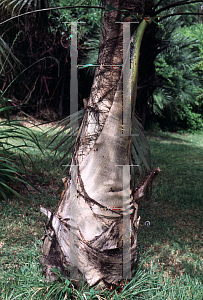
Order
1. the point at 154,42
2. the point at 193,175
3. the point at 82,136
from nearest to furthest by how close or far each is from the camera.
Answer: the point at 82,136 → the point at 154,42 → the point at 193,175

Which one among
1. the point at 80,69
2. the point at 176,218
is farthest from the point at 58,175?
the point at 80,69

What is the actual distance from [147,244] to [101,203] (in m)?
1.32

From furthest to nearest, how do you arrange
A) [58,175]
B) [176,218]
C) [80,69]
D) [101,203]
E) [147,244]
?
[80,69] → [58,175] → [176,218] → [147,244] → [101,203]

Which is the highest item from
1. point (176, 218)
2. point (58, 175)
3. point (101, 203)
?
point (101, 203)

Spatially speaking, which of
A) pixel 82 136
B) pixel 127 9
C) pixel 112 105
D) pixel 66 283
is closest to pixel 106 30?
pixel 127 9

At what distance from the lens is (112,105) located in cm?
153

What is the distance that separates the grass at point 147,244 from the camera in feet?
5.31

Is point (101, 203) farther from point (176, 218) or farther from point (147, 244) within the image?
point (176, 218)

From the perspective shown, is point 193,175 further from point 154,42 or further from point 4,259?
point 4,259

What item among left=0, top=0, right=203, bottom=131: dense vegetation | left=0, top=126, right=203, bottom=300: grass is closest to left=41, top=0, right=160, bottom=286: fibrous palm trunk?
left=0, top=126, right=203, bottom=300: grass

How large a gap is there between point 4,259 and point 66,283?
778 mm

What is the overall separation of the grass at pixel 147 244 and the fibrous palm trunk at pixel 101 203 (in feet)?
0.36

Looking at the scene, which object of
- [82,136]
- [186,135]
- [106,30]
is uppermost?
[106,30]

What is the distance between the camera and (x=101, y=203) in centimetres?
151
